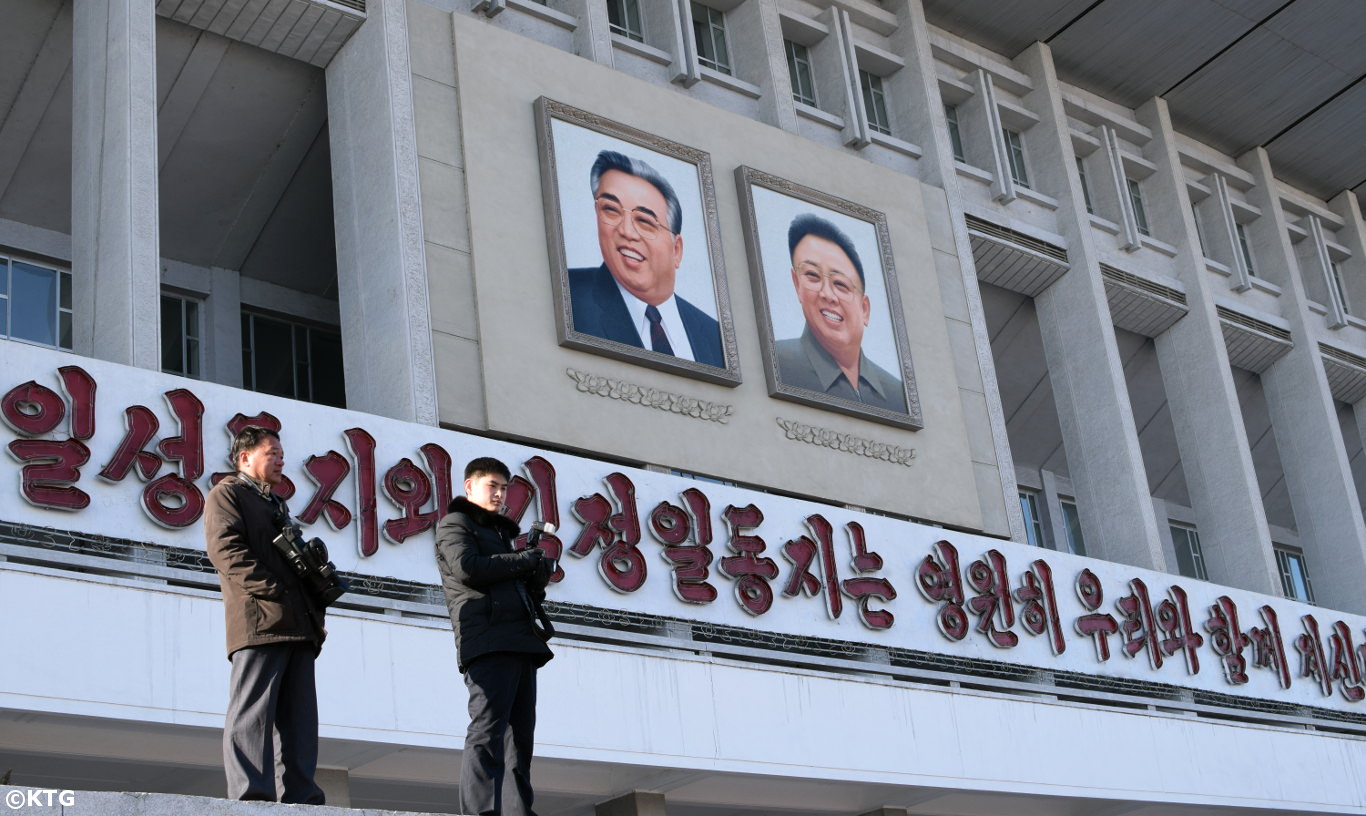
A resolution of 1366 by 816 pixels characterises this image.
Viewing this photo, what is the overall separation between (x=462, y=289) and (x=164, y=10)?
11.1 ft

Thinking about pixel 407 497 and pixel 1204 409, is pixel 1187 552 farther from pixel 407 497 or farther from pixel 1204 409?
pixel 407 497

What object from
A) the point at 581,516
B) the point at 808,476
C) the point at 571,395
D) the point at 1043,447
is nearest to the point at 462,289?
the point at 571,395

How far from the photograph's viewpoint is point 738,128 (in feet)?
57.3

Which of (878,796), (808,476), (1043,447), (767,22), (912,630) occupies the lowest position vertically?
(878,796)

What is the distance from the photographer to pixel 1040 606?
16.3 metres

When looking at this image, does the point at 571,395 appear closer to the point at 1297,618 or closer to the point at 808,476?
the point at 808,476

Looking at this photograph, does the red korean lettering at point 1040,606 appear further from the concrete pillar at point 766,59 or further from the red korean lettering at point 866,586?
the concrete pillar at point 766,59

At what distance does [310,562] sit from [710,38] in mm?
13182

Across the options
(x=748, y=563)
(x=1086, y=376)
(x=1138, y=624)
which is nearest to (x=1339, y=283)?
(x=1086, y=376)

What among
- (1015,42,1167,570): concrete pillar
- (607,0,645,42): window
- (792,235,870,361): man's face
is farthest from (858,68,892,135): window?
(607,0,645,42): window

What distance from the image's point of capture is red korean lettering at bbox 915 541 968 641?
15289mm

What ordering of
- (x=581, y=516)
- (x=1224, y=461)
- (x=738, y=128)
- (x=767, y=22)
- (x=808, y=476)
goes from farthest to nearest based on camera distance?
(x=1224, y=461), (x=767, y=22), (x=738, y=128), (x=808, y=476), (x=581, y=516)

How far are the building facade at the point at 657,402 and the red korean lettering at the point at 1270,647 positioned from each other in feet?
0.12

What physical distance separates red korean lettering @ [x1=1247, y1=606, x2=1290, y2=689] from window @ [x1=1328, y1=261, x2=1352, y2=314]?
7690 millimetres
